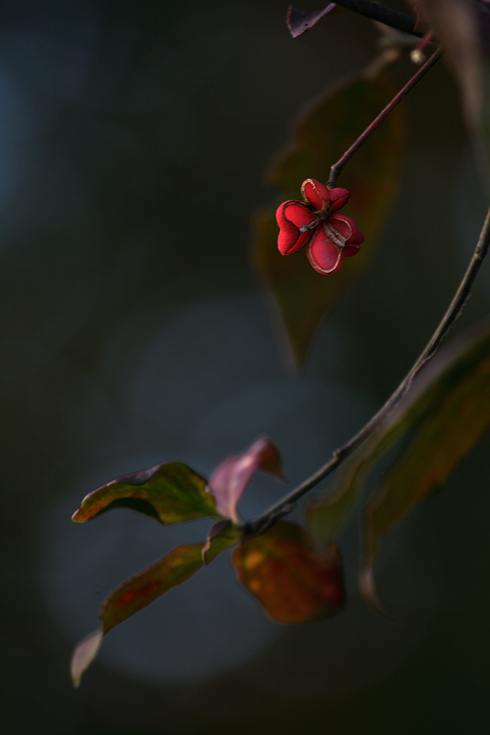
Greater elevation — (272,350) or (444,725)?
(272,350)

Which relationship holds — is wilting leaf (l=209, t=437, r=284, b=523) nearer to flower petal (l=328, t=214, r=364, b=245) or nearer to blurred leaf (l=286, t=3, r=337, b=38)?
flower petal (l=328, t=214, r=364, b=245)

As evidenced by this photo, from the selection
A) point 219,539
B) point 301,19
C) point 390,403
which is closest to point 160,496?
point 219,539

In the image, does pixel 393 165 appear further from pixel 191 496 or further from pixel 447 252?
pixel 447 252

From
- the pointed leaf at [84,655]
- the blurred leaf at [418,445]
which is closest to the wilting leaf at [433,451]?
the blurred leaf at [418,445]

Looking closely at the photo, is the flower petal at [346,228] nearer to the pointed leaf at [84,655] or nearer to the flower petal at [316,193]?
the flower petal at [316,193]

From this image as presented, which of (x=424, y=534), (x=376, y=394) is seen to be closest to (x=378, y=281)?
(x=376, y=394)

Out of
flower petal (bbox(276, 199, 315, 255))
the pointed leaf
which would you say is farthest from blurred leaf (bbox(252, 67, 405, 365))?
the pointed leaf

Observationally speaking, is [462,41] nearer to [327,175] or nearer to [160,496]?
[160,496]
